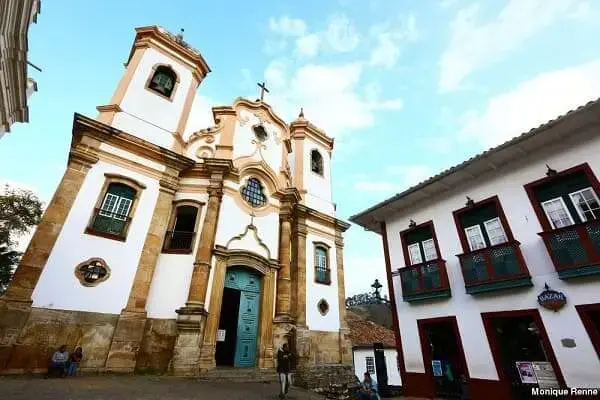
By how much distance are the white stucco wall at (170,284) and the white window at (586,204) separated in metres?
12.5

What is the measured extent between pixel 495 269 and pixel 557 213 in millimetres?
2236

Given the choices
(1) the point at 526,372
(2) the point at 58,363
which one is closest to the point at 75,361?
(2) the point at 58,363

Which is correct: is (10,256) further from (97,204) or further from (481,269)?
(481,269)

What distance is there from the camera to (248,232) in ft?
43.8

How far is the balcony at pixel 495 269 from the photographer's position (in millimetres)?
8000

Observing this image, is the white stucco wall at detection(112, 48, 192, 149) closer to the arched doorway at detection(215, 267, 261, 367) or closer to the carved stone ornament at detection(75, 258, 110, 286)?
the carved stone ornament at detection(75, 258, 110, 286)

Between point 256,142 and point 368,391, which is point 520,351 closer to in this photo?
point 368,391

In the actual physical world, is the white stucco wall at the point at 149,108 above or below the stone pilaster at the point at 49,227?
above

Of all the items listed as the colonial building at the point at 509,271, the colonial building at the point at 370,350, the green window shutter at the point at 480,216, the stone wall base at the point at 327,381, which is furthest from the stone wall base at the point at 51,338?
the colonial building at the point at 370,350

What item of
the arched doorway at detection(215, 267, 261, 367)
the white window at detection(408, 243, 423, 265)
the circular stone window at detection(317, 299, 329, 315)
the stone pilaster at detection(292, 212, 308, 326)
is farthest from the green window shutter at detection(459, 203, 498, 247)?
the arched doorway at detection(215, 267, 261, 367)

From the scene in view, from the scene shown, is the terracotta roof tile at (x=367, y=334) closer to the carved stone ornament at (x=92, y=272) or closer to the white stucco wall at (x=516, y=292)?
the white stucco wall at (x=516, y=292)

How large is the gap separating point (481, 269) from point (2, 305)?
13883 mm

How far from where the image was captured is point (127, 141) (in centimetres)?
1169

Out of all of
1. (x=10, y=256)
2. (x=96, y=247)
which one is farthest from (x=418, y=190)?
(x=10, y=256)
